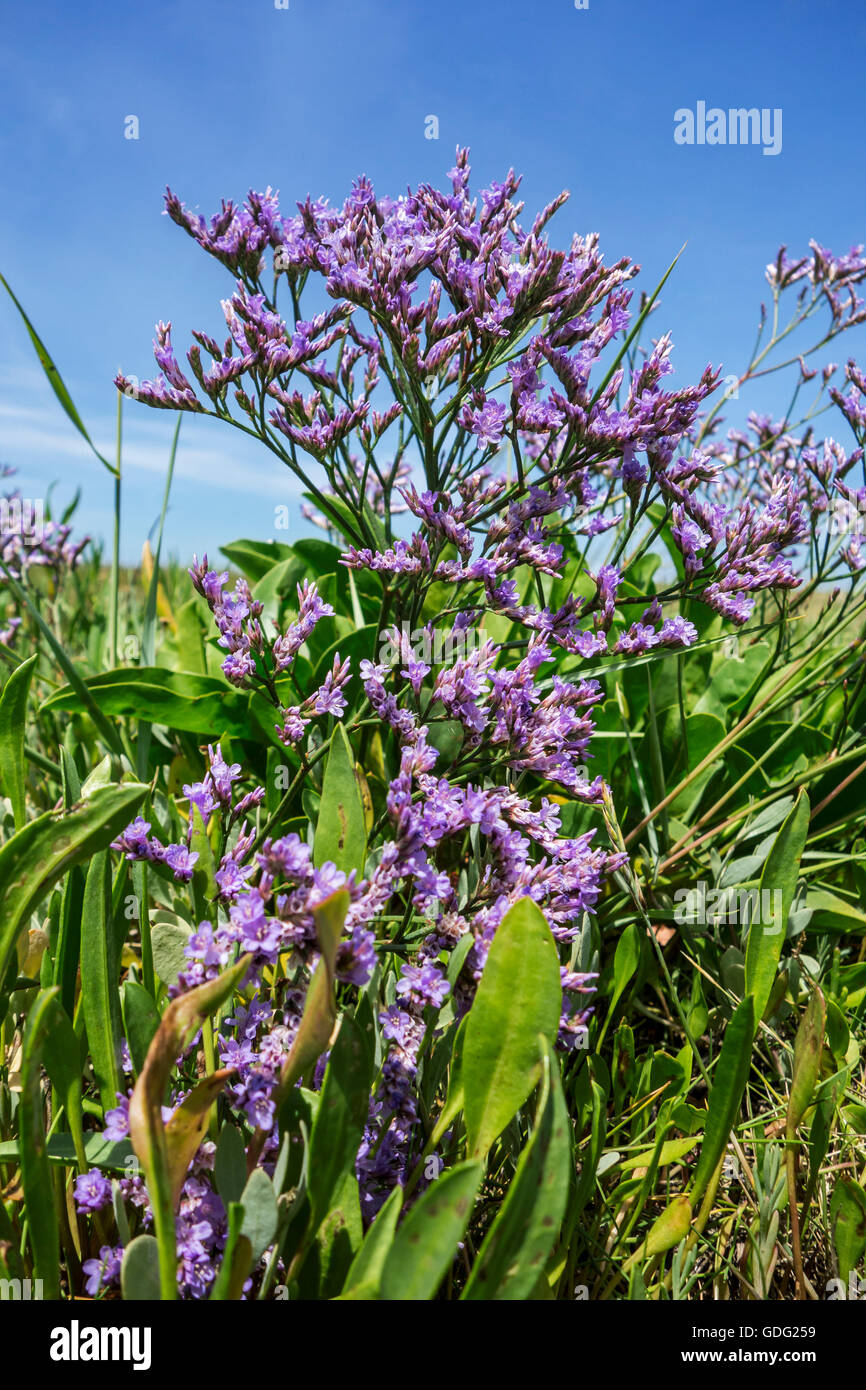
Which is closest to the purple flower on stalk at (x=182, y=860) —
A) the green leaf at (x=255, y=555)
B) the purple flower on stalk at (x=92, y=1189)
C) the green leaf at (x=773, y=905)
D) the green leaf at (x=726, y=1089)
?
the purple flower on stalk at (x=92, y=1189)

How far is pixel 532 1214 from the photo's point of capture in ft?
3.08

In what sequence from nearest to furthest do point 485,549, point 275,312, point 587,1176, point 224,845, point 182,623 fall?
point 587,1176, point 224,845, point 485,549, point 275,312, point 182,623

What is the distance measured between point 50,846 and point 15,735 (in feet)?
1.76

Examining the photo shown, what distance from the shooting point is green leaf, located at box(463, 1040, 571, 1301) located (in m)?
0.93

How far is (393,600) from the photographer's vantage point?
70.4 inches

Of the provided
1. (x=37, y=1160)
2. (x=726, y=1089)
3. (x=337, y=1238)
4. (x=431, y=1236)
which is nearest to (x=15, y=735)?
(x=37, y=1160)

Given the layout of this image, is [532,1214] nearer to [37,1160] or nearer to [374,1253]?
[374,1253]

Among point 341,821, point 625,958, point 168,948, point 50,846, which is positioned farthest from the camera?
point 625,958

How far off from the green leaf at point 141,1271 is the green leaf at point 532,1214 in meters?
0.34

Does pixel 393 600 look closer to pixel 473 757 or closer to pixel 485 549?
pixel 485 549

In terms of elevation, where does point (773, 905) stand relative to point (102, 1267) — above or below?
above

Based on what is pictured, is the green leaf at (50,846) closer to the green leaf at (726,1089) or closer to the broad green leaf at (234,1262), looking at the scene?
the broad green leaf at (234,1262)

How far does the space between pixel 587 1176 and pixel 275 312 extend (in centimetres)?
166
